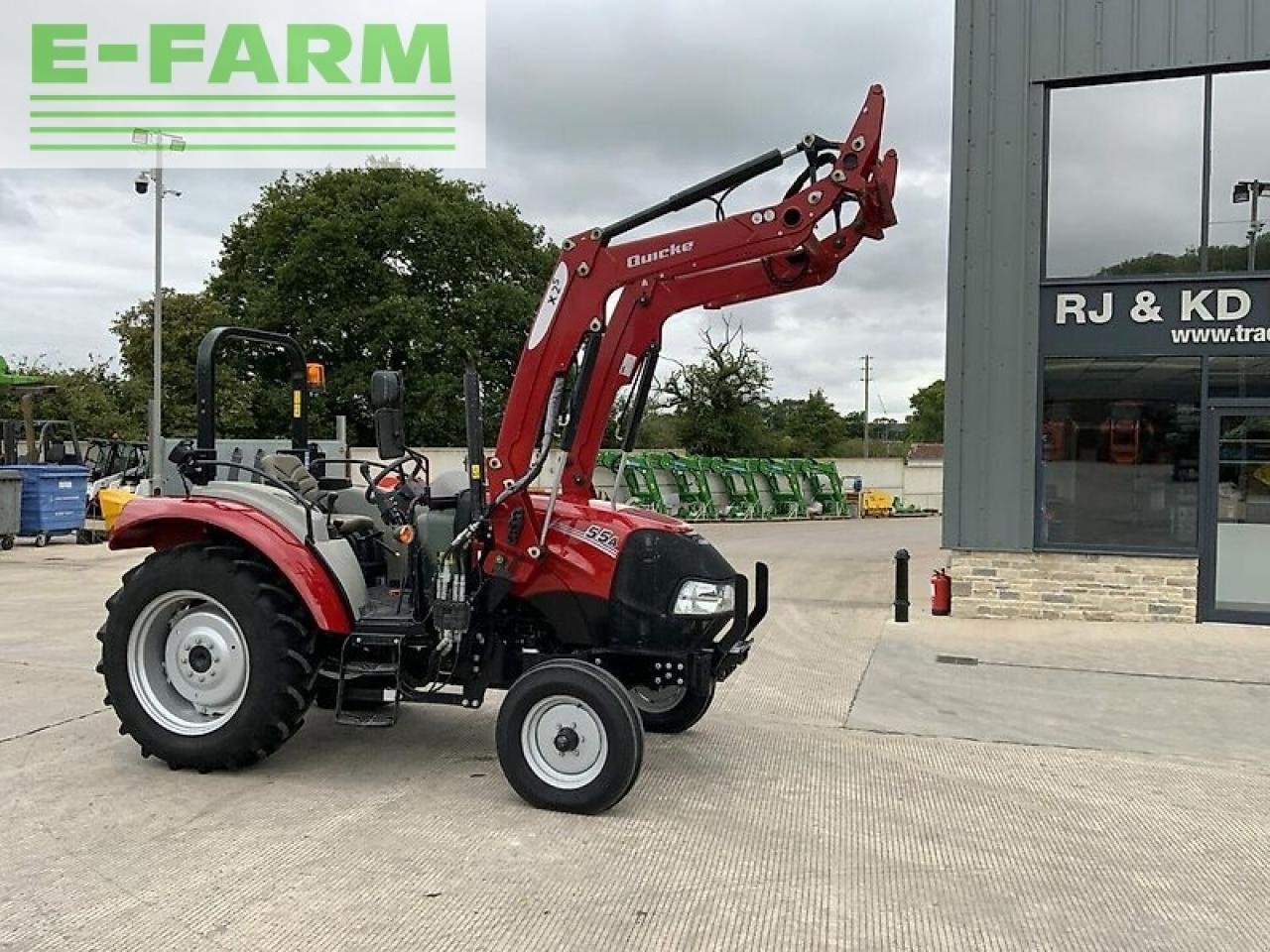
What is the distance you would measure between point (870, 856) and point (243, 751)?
9.51 feet

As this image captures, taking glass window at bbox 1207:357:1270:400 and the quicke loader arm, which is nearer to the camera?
the quicke loader arm

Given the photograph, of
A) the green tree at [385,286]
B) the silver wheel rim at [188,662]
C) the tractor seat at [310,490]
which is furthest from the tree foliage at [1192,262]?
the green tree at [385,286]

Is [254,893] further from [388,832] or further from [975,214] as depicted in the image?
[975,214]

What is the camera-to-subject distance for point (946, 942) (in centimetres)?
371

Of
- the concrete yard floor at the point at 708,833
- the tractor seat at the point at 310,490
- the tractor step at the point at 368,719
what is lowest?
the concrete yard floor at the point at 708,833

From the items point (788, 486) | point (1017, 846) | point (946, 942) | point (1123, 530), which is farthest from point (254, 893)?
point (788, 486)

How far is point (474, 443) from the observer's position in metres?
5.03

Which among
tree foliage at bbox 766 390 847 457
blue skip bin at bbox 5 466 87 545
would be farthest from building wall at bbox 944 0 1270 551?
tree foliage at bbox 766 390 847 457

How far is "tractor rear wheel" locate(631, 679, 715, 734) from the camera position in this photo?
6082 millimetres

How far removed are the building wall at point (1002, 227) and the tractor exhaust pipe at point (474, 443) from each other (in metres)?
6.91

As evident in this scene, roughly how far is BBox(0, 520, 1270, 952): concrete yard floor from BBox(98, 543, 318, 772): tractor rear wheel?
202mm

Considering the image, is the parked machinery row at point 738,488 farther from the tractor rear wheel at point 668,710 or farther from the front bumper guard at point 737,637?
the front bumper guard at point 737,637

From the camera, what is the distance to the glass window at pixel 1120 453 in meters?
10.7

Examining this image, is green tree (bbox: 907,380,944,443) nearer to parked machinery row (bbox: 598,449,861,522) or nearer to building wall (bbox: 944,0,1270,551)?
parked machinery row (bbox: 598,449,861,522)
